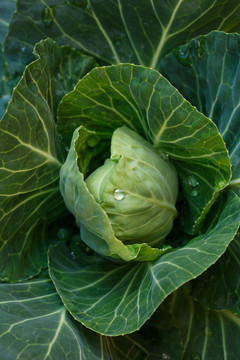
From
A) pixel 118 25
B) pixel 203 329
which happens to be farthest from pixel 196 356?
pixel 118 25

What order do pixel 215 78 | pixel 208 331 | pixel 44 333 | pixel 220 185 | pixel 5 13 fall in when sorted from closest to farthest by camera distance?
pixel 44 333, pixel 220 185, pixel 215 78, pixel 208 331, pixel 5 13

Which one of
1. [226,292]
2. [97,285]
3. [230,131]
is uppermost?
[230,131]

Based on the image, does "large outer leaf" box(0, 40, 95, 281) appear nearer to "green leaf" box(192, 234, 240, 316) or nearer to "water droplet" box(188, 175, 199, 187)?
"water droplet" box(188, 175, 199, 187)

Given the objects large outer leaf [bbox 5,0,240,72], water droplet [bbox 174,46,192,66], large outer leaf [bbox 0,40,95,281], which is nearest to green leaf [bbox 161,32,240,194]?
water droplet [bbox 174,46,192,66]

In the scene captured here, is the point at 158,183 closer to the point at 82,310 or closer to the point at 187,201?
the point at 187,201

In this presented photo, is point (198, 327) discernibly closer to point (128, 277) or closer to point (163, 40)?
point (128, 277)

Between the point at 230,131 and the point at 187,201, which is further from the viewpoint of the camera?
the point at 187,201

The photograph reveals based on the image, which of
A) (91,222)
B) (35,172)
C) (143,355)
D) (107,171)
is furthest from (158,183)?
(143,355)
